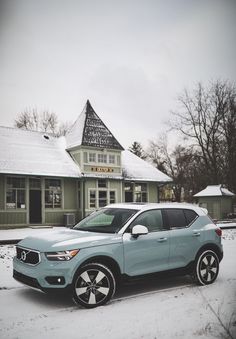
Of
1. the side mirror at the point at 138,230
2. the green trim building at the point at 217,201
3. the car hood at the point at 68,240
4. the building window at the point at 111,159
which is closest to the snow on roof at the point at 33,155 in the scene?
the building window at the point at 111,159

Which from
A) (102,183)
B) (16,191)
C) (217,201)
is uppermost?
(102,183)

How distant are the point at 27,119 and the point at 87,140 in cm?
2416

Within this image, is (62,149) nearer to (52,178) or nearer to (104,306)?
(52,178)

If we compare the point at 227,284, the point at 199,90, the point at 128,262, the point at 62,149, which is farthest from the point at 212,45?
the point at 199,90

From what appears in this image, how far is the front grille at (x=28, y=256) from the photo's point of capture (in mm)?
6043

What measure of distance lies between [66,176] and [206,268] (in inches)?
730

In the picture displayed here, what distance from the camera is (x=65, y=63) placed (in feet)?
23.0

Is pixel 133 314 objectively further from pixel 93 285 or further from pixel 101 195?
pixel 101 195

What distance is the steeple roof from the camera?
2760 cm

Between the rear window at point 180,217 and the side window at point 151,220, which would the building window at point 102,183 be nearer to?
the rear window at point 180,217

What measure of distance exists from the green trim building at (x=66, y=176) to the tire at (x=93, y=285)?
18.3 m

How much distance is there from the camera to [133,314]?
5.64 metres

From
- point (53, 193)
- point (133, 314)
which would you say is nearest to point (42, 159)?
point (53, 193)

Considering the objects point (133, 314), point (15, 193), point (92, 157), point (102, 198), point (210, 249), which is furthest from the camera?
point (102, 198)
